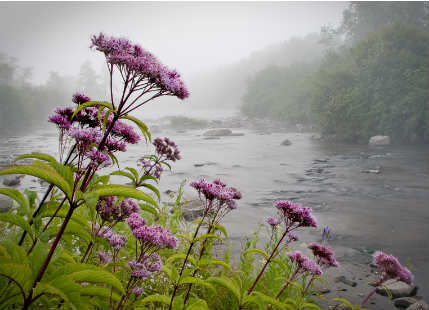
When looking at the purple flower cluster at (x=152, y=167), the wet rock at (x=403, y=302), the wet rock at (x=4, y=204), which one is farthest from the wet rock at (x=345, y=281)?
the wet rock at (x=4, y=204)

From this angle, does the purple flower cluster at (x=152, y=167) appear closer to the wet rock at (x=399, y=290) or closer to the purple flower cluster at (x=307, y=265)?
the purple flower cluster at (x=307, y=265)

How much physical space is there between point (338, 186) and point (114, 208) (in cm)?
1128

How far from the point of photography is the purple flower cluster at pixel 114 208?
6.63 feet

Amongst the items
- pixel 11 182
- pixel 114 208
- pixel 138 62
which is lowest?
pixel 11 182

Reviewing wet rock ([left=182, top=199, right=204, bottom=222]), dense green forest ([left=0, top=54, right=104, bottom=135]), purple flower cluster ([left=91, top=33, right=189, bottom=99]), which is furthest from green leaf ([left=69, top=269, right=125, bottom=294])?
dense green forest ([left=0, top=54, right=104, bottom=135])

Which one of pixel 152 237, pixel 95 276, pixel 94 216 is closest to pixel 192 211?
pixel 152 237

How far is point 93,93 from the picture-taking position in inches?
2822

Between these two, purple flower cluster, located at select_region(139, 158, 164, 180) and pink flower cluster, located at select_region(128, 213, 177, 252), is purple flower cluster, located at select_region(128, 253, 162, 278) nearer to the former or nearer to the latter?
pink flower cluster, located at select_region(128, 213, 177, 252)

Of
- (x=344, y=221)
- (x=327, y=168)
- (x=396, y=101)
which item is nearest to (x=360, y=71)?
(x=396, y=101)

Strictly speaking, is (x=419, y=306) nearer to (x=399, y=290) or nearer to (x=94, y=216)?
(x=399, y=290)

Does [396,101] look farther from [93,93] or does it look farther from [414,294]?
[93,93]

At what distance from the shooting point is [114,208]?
81.8 inches

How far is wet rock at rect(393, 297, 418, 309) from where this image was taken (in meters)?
3.95

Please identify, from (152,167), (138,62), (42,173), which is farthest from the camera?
(152,167)
